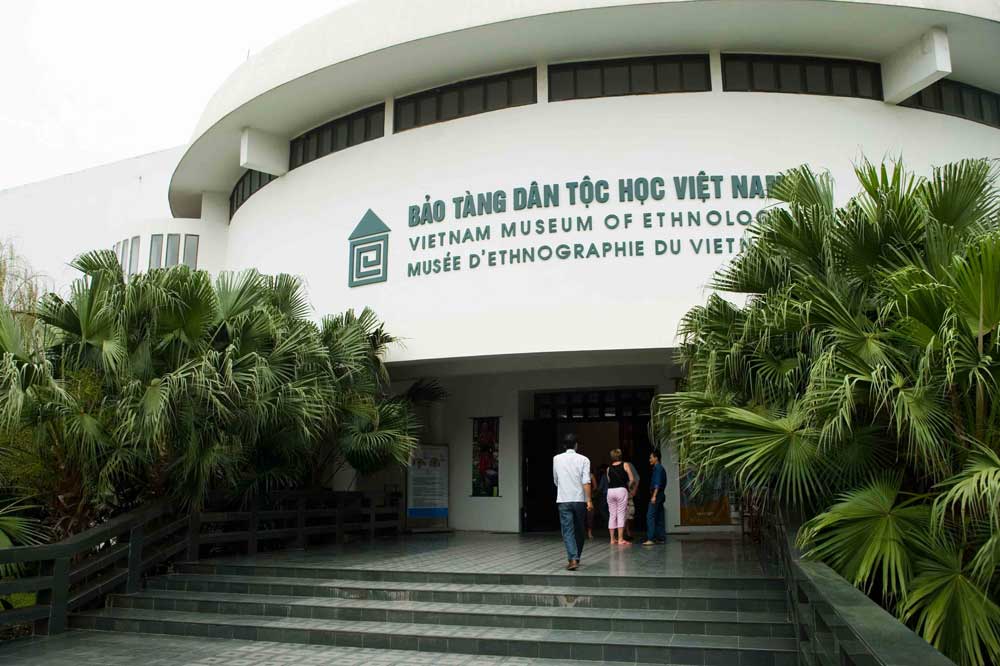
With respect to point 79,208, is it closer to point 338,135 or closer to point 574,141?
point 338,135

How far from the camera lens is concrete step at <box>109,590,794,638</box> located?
7465mm

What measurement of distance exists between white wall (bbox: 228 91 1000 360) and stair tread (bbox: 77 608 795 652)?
5.54 meters

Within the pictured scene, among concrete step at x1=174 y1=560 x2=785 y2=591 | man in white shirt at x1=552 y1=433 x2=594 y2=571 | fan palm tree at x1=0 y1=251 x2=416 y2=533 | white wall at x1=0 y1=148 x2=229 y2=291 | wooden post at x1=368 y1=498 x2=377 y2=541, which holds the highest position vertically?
white wall at x1=0 y1=148 x2=229 y2=291

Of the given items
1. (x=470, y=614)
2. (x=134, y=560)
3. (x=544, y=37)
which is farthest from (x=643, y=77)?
(x=134, y=560)

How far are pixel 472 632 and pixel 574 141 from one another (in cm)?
832

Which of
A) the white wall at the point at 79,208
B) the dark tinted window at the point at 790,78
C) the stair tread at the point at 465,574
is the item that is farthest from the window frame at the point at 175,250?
the dark tinted window at the point at 790,78

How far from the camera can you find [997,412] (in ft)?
19.1

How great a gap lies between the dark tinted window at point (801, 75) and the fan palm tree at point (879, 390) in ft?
19.0

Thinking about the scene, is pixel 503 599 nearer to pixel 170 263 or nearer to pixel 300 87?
pixel 300 87

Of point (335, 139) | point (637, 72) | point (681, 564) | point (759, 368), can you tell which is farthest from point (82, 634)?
Result: point (637, 72)

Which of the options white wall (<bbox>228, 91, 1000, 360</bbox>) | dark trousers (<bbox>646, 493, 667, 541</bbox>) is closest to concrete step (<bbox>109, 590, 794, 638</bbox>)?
dark trousers (<bbox>646, 493, 667, 541</bbox>)

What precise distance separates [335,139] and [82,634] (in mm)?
10260

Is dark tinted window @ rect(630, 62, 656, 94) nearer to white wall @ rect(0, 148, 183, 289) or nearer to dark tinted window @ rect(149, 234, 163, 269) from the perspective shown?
dark tinted window @ rect(149, 234, 163, 269)

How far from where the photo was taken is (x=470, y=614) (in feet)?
26.9
